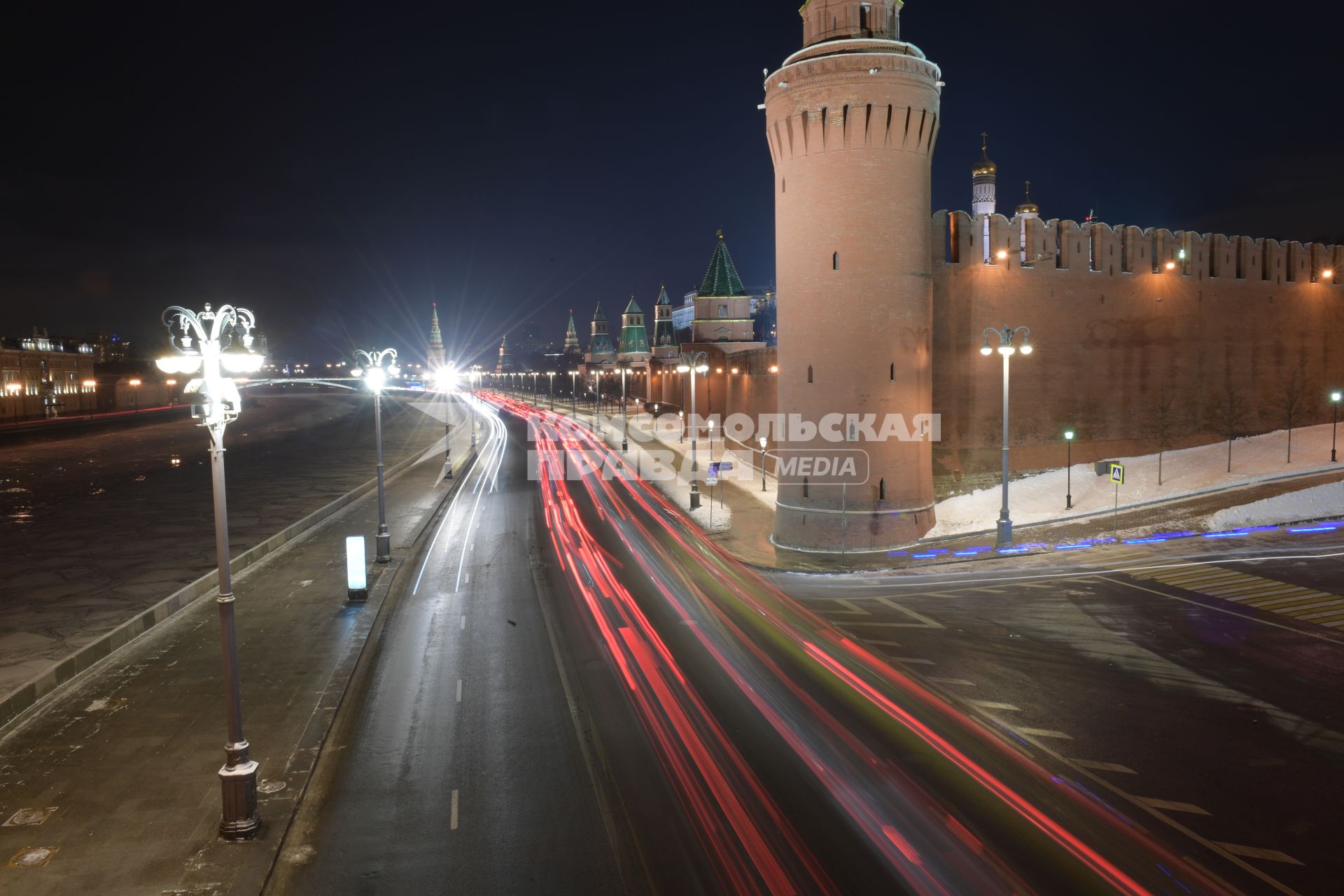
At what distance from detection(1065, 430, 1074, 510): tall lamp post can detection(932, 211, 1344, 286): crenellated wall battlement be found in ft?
22.5

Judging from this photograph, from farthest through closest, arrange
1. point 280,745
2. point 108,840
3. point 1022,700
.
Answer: point 1022,700, point 280,745, point 108,840

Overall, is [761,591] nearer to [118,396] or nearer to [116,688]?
[116,688]

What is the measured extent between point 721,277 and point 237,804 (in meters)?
72.9

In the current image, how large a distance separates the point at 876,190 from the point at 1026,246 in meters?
10.1

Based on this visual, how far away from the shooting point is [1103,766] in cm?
1067

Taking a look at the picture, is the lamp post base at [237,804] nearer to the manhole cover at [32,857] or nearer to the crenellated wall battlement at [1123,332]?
the manhole cover at [32,857]

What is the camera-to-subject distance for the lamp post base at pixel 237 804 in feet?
30.4

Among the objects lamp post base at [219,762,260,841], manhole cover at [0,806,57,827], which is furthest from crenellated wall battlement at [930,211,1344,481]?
manhole cover at [0,806,57,827]

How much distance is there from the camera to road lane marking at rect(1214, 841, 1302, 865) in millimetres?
8562

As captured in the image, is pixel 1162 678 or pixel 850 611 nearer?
pixel 1162 678

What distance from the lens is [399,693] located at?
45.3 ft

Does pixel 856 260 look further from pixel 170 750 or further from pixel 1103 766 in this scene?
pixel 170 750

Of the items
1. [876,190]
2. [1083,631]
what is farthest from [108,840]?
[876,190]

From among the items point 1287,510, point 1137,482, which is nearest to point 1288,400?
point 1137,482
